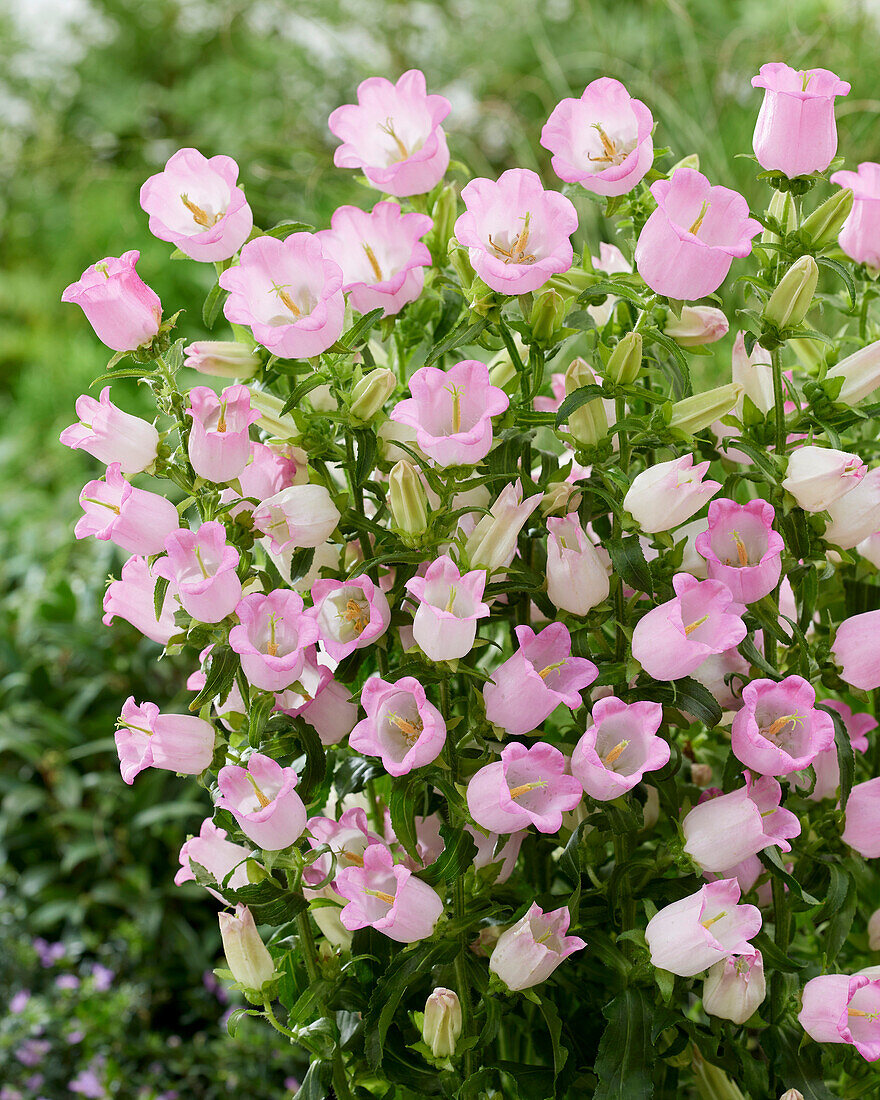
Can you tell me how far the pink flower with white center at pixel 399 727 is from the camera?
398mm

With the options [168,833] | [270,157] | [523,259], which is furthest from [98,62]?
[523,259]

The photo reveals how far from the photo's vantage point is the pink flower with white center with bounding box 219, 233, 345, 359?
421mm

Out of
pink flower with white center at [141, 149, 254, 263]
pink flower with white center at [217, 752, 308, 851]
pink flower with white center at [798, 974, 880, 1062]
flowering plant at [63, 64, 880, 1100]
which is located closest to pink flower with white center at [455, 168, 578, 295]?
flowering plant at [63, 64, 880, 1100]

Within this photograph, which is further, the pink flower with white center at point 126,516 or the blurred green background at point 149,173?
the blurred green background at point 149,173

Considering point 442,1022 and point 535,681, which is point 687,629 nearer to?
point 535,681

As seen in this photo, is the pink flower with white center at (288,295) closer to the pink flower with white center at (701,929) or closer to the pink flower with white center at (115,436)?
the pink flower with white center at (115,436)

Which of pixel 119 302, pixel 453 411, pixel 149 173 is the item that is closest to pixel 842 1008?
pixel 453 411

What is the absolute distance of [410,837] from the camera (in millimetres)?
458

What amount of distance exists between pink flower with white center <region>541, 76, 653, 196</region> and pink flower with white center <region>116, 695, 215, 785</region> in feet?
0.93

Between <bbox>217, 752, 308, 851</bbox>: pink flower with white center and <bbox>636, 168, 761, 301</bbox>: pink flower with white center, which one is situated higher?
<bbox>636, 168, 761, 301</bbox>: pink flower with white center

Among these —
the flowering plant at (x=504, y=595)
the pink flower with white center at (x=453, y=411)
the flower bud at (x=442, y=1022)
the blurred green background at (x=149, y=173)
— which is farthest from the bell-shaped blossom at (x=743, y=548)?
the blurred green background at (x=149, y=173)

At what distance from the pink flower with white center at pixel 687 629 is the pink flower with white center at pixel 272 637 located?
0.44 feet

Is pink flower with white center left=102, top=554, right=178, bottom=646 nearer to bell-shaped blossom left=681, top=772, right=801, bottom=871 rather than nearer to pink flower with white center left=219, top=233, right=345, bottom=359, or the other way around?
pink flower with white center left=219, top=233, right=345, bottom=359

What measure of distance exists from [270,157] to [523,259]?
2379mm
